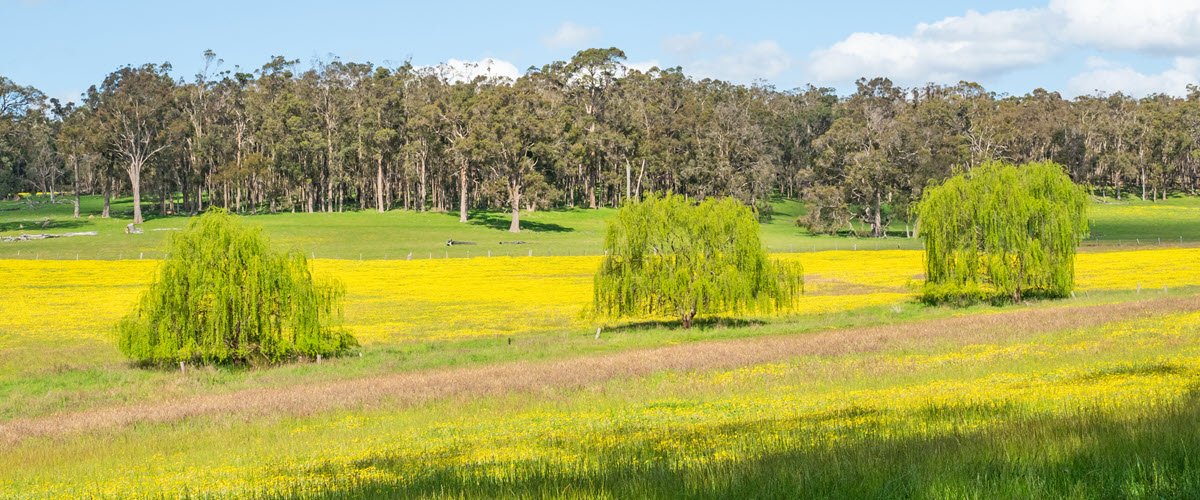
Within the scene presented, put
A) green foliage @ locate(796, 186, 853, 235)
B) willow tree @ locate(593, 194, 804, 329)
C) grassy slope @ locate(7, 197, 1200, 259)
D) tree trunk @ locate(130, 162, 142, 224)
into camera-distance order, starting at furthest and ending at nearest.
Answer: green foliage @ locate(796, 186, 853, 235) → tree trunk @ locate(130, 162, 142, 224) → grassy slope @ locate(7, 197, 1200, 259) → willow tree @ locate(593, 194, 804, 329)

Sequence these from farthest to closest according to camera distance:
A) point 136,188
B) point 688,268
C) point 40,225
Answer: point 40,225, point 136,188, point 688,268

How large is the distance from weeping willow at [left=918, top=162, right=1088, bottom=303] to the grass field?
6.92 ft

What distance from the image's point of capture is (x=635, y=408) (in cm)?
1609

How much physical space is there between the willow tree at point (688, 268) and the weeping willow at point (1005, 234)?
10.4 metres

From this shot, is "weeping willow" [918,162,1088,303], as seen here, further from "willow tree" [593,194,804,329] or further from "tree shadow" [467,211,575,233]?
"tree shadow" [467,211,575,233]

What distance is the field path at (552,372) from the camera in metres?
20.1

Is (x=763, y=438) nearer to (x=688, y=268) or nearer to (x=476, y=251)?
(x=688, y=268)

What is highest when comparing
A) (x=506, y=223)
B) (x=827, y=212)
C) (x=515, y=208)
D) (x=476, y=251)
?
(x=515, y=208)

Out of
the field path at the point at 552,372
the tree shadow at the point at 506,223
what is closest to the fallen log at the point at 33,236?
the tree shadow at the point at 506,223

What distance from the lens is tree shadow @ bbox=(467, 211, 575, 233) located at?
11057 centimetres

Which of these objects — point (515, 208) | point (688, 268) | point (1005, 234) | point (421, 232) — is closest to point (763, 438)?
point (688, 268)

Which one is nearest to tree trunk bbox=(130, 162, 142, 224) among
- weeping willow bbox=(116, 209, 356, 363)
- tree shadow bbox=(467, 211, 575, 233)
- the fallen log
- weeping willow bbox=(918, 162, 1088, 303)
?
the fallen log

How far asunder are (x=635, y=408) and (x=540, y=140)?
94405mm

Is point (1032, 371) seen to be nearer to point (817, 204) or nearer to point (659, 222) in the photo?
point (659, 222)
